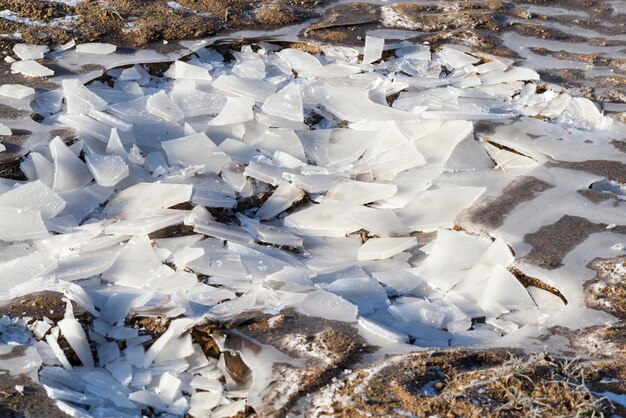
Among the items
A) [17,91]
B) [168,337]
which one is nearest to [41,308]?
[168,337]

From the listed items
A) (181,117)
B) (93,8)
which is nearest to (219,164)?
(181,117)

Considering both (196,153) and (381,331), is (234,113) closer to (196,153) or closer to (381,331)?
(196,153)

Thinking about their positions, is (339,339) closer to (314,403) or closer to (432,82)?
(314,403)

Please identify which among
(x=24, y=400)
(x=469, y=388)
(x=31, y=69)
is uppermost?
(x=31, y=69)

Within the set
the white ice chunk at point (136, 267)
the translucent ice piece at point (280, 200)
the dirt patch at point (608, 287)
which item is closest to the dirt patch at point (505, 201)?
the dirt patch at point (608, 287)

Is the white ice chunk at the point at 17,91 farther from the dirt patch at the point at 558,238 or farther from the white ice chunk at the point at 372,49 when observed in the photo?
the dirt patch at the point at 558,238

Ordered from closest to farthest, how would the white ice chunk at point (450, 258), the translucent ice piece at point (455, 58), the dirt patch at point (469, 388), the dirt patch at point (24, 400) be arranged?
the dirt patch at point (469, 388) < the dirt patch at point (24, 400) < the white ice chunk at point (450, 258) < the translucent ice piece at point (455, 58)

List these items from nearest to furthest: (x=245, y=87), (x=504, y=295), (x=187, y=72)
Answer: (x=504, y=295)
(x=245, y=87)
(x=187, y=72)
